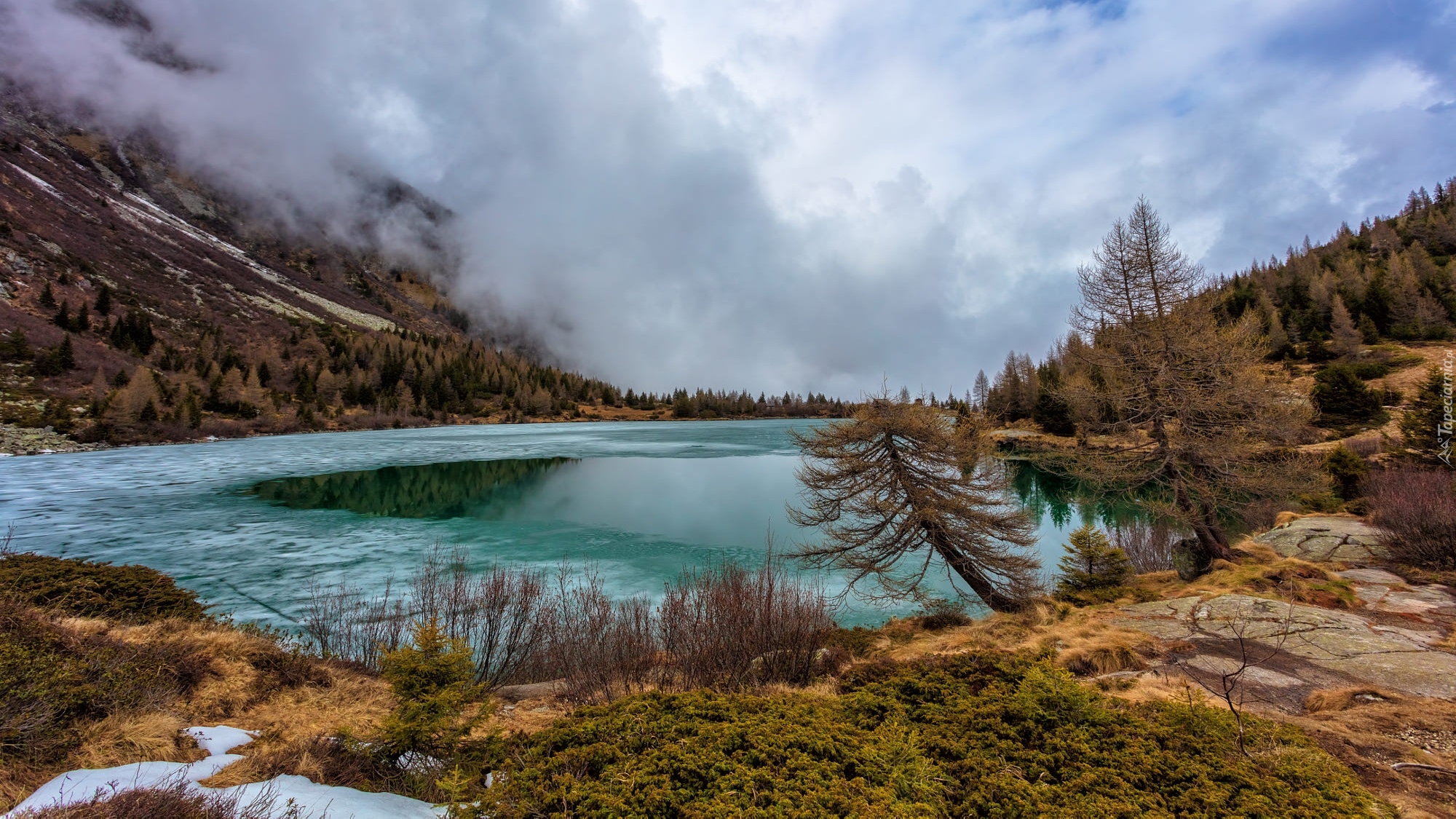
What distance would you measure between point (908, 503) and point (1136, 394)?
887 cm

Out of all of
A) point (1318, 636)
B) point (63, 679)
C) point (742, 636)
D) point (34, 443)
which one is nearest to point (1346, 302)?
point (1318, 636)

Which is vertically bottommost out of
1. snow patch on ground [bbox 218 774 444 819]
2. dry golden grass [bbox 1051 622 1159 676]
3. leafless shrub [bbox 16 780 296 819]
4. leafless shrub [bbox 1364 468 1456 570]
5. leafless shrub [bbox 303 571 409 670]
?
leafless shrub [bbox 303 571 409 670]

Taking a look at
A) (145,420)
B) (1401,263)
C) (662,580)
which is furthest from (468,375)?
(1401,263)

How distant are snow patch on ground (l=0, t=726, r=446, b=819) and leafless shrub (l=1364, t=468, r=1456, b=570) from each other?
23.3 metres

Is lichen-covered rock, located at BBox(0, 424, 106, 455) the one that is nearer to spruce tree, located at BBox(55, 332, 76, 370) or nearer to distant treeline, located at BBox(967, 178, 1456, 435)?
spruce tree, located at BBox(55, 332, 76, 370)

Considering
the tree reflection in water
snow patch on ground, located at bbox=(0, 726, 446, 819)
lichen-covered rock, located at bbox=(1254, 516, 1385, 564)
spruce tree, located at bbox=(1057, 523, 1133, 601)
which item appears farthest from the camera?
the tree reflection in water

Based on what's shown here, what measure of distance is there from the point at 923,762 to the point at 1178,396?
18.1 m

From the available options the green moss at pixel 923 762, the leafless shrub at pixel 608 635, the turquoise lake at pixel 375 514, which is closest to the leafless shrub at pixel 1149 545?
the turquoise lake at pixel 375 514

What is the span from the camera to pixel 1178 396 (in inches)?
657

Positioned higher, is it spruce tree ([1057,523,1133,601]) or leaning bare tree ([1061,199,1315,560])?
leaning bare tree ([1061,199,1315,560])

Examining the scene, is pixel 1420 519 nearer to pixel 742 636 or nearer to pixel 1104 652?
pixel 1104 652

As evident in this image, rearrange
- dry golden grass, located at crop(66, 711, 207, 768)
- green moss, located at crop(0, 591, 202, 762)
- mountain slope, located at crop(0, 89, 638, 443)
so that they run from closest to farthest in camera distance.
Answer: green moss, located at crop(0, 591, 202, 762) → dry golden grass, located at crop(66, 711, 207, 768) → mountain slope, located at crop(0, 89, 638, 443)

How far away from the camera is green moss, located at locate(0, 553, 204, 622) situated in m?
10.6

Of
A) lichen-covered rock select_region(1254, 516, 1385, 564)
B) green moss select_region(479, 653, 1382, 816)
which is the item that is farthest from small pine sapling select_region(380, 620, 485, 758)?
lichen-covered rock select_region(1254, 516, 1385, 564)
